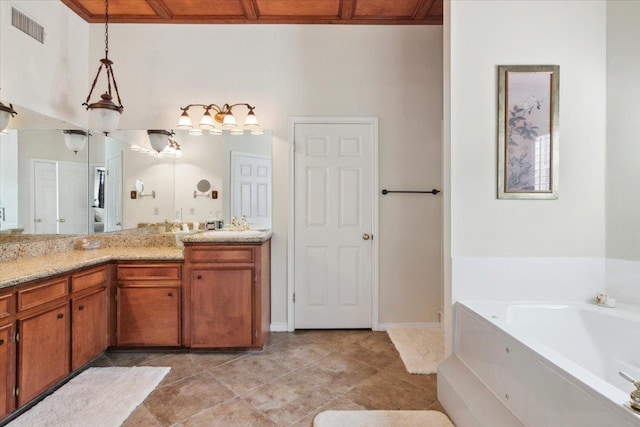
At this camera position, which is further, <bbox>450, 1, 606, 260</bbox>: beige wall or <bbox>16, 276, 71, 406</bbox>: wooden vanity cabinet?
<bbox>450, 1, 606, 260</bbox>: beige wall

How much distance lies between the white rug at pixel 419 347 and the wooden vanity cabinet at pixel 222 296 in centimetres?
123

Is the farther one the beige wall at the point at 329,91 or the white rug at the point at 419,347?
the beige wall at the point at 329,91

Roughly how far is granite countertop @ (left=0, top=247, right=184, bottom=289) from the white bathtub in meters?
2.21

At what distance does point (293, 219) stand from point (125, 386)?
1.86 m

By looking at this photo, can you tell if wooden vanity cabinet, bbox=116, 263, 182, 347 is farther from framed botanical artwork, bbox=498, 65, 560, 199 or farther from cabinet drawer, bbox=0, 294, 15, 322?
framed botanical artwork, bbox=498, 65, 560, 199

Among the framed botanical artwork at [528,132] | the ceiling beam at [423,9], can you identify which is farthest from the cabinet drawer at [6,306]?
the ceiling beam at [423,9]

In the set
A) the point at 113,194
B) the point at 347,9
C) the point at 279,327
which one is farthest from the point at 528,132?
the point at 113,194

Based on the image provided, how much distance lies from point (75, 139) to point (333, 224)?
2.44m

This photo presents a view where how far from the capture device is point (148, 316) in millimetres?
2674

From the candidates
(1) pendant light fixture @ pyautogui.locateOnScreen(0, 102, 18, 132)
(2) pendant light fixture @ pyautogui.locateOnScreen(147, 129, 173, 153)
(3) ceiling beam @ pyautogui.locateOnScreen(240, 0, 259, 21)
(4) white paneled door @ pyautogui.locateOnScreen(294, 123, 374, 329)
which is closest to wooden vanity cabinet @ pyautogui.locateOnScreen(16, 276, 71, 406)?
(1) pendant light fixture @ pyautogui.locateOnScreen(0, 102, 18, 132)

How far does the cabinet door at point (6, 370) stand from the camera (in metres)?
1.73

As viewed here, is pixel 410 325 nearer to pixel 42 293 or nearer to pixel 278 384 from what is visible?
pixel 278 384

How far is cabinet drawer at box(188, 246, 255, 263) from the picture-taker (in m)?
2.67

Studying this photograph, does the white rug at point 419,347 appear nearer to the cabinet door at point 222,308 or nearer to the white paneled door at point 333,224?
the white paneled door at point 333,224
